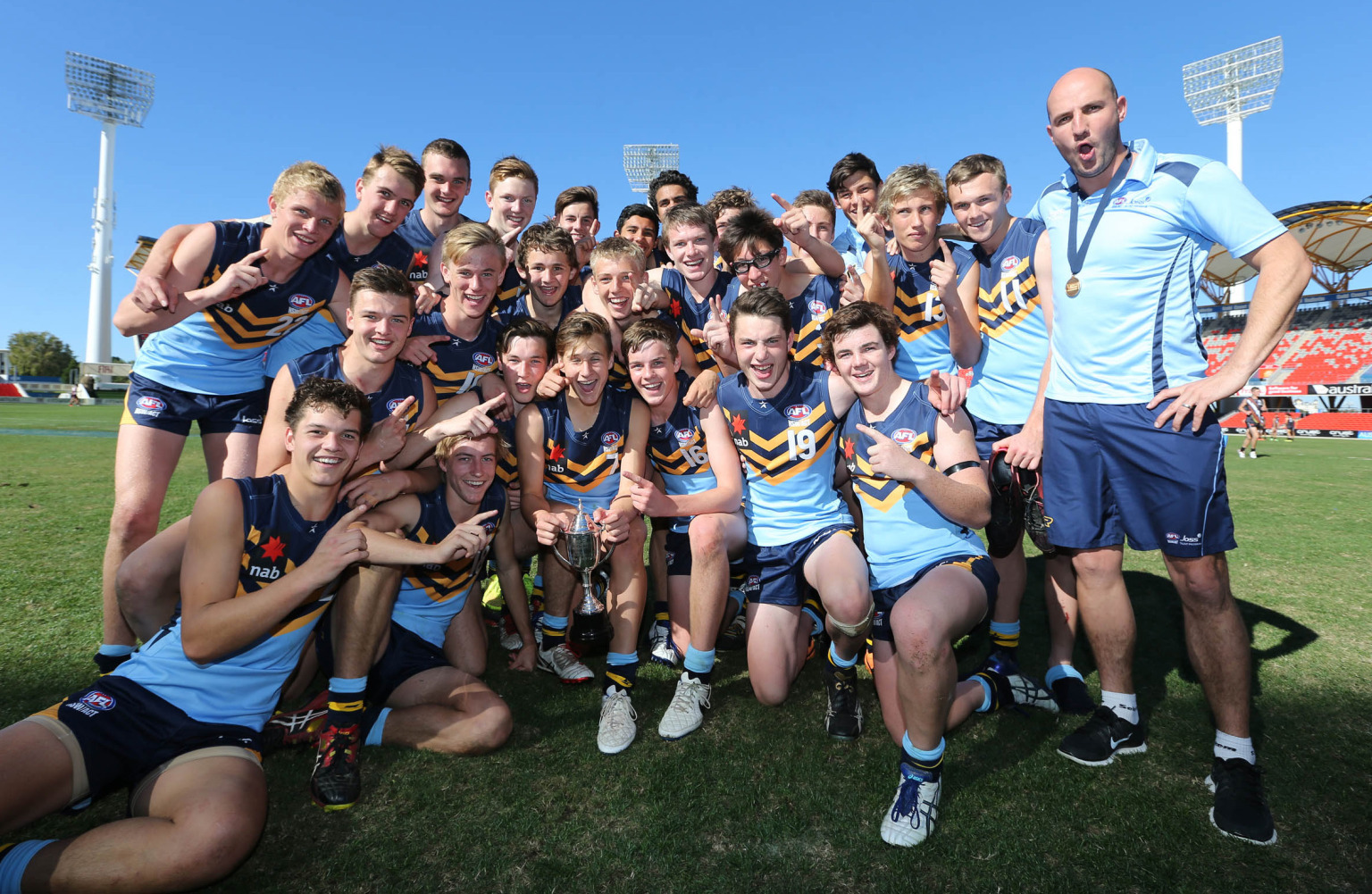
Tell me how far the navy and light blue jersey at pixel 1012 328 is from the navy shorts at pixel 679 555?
6.28 feet

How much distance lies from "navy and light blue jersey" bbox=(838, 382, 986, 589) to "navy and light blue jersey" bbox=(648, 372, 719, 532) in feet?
3.71

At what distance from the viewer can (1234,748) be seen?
269 cm

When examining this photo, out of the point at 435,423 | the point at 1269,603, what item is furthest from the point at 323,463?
the point at 1269,603

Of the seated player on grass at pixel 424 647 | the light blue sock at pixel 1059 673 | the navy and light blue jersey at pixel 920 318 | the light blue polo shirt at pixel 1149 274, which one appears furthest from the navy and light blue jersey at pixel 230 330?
the light blue sock at pixel 1059 673

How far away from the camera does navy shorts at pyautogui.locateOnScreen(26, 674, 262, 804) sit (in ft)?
7.46

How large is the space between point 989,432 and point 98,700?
4.25 m

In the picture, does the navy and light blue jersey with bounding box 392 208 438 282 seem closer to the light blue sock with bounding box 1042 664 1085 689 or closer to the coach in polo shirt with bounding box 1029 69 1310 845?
the coach in polo shirt with bounding box 1029 69 1310 845

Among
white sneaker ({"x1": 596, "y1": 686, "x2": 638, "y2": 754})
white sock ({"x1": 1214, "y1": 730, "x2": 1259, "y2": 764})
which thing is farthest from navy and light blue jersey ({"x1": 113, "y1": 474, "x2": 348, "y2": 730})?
white sock ({"x1": 1214, "y1": 730, "x2": 1259, "y2": 764})

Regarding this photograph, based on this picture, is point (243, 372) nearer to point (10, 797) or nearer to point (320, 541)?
point (320, 541)

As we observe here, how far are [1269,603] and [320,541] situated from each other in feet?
20.4

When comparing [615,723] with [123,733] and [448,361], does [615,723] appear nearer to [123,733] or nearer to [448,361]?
[123,733]

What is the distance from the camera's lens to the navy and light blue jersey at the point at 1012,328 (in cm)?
387

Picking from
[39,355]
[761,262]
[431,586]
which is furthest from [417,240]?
[39,355]

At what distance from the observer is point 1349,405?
36.5 m
